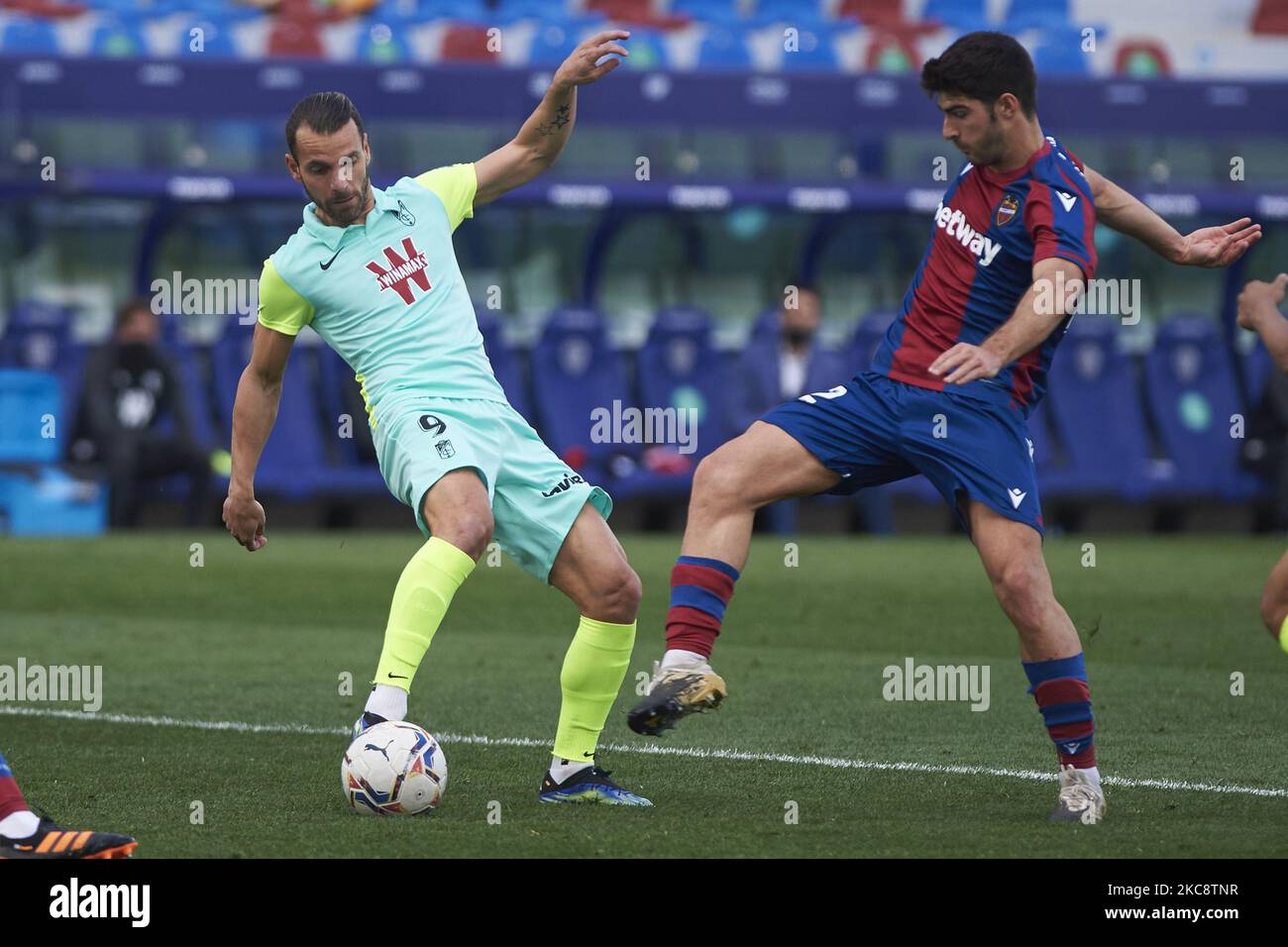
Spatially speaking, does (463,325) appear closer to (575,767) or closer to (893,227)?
(575,767)

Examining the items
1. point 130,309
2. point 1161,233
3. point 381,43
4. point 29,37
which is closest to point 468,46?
point 381,43

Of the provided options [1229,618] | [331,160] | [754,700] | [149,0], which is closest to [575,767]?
[331,160]

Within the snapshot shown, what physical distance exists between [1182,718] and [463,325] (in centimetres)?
323

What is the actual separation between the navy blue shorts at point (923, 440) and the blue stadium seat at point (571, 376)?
11700mm

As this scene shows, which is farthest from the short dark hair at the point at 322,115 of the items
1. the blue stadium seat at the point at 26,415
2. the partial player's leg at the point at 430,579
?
the blue stadium seat at the point at 26,415

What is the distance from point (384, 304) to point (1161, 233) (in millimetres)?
2195

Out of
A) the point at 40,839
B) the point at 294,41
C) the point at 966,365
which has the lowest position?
the point at 40,839

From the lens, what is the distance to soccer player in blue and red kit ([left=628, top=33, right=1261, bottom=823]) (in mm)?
5637

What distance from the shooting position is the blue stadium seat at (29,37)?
1730cm

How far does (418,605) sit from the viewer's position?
556 cm

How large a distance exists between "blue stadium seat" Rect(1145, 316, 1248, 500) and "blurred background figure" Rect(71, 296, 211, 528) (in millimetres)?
8155

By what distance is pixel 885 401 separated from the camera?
5.89 meters

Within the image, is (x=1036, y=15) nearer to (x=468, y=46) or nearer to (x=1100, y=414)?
(x=1100, y=414)

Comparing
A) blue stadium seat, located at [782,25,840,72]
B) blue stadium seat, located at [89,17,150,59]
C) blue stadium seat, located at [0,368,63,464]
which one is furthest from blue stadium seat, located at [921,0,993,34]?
blue stadium seat, located at [0,368,63,464]
